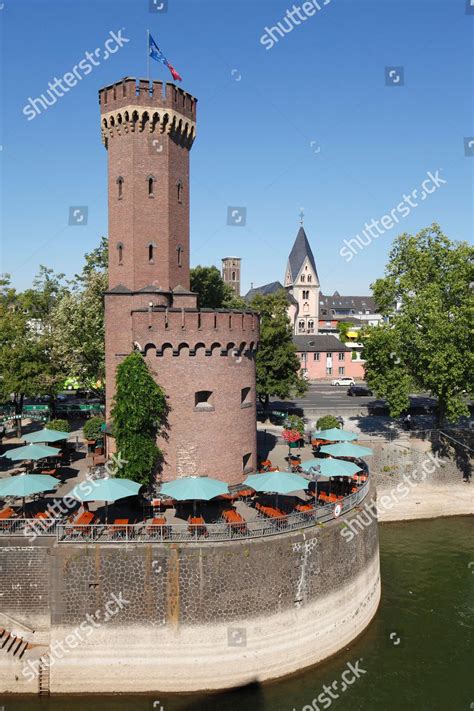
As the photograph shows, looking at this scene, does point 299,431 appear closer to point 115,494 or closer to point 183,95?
point 115,494

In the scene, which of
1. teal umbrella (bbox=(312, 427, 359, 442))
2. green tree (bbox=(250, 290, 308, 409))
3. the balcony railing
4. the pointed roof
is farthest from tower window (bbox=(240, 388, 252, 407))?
the pointed roof

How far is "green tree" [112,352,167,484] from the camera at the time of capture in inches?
1004

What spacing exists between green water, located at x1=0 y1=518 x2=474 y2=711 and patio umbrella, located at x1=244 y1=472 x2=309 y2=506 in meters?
7.28

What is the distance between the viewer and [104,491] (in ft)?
71.6

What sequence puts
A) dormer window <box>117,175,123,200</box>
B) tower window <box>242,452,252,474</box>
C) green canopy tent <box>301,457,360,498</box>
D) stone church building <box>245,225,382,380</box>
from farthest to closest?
stone church building <box>245,225,382,380</box> < tower window <box>242,452,252,474</box> < dormer window <box>117,175,123,200</box> < green canopy tent <box>301,457,360,498</box>

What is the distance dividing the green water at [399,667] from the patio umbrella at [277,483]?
7.28m

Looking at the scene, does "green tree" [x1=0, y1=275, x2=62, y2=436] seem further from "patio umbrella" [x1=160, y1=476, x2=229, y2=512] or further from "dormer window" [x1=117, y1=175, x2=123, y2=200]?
"patio umbrella" [x1=160, y1=476, x2=229, y2=512]

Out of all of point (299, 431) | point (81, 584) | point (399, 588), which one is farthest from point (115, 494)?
point (299, 431)

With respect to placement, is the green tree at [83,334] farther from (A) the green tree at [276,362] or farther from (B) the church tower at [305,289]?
(B) the church tower at [305,289]
